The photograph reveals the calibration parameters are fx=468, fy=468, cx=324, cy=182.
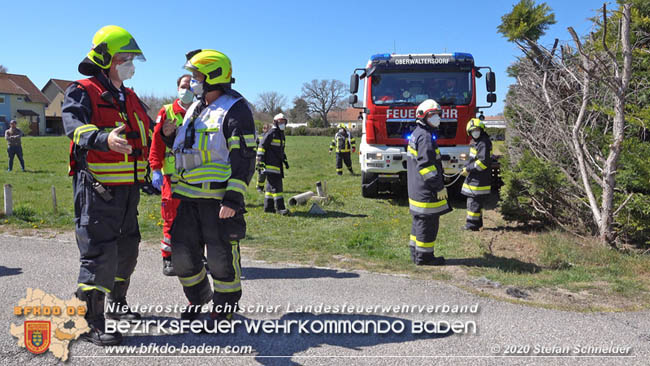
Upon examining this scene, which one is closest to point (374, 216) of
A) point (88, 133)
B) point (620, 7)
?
point (620, 7)

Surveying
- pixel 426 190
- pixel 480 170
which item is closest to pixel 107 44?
pixel 426 190

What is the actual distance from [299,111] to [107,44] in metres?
81.5

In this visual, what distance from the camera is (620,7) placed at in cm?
617

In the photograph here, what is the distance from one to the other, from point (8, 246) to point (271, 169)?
444cm

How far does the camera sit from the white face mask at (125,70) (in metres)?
3.63

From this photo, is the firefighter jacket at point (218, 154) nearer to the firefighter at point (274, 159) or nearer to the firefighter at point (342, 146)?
the firefighter at point (274, 159)

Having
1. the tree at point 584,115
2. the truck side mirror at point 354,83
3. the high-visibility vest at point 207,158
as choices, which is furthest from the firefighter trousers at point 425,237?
the truck side mirror at point 354,83

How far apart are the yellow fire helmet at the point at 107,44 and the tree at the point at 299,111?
8068 centimetres

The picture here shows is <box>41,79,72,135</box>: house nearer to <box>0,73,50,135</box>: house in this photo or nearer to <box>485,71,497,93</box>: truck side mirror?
<box>0,73,50,135</box>: house

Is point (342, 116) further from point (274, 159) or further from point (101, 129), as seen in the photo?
point (101, 129)

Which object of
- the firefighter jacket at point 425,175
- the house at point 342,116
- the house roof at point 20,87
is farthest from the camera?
the house at point 342,116

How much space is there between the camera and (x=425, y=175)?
5.84 m

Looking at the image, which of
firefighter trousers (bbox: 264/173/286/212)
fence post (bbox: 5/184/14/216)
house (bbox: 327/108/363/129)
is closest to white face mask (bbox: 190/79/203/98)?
firefighter trousers (bbox: 264/173/286/212)

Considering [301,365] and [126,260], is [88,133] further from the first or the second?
→ [301,365]
